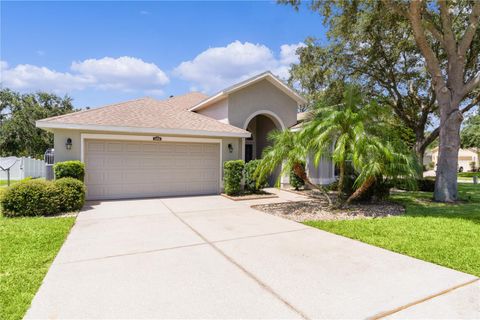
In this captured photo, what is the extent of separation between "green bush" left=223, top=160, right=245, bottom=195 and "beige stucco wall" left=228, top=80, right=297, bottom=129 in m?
2.89

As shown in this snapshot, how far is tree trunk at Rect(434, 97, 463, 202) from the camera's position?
11461 mm

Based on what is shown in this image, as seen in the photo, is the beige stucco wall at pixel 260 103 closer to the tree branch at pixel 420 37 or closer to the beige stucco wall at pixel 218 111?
the beige stucco wall at pixel 218 111

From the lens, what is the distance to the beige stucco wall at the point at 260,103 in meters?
14.4

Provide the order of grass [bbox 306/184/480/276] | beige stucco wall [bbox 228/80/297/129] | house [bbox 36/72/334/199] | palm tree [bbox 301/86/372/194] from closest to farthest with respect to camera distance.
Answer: grass [bbox 306/184/480/276], palm tree [bbox 301/86/372/194], house [bbox 36/72/334/199], beige stucco wall [bbox 228/80/297/129]

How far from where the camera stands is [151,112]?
13.3 metres

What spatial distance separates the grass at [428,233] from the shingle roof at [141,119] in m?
7.28

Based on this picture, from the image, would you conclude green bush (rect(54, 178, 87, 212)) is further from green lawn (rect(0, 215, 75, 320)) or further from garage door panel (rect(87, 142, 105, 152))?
garage door panel (rect(87, 142, 105, 152))

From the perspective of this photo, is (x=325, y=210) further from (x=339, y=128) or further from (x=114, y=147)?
(x=114, y=147)

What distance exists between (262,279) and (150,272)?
1.73m

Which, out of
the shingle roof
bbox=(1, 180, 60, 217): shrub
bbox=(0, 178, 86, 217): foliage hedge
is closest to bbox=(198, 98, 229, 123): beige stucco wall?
the shingle roof

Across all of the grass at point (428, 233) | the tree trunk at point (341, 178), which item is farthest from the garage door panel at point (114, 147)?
the tree trunk at point (341, 178)

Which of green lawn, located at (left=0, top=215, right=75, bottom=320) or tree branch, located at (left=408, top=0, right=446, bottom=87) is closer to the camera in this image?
green lawn, located at (left=0, top=215, right=75, bottom=320)

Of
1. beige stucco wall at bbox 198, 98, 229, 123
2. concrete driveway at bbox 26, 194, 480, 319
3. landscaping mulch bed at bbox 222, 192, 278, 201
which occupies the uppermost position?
beige stucco wall at bbox 198, 98, 229, 123

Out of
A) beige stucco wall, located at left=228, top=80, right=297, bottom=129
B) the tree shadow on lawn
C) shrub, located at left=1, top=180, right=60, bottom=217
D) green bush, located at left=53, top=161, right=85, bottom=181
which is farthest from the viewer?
beige stucco wall, located at left=228, top=80, right=297, bottom=129
